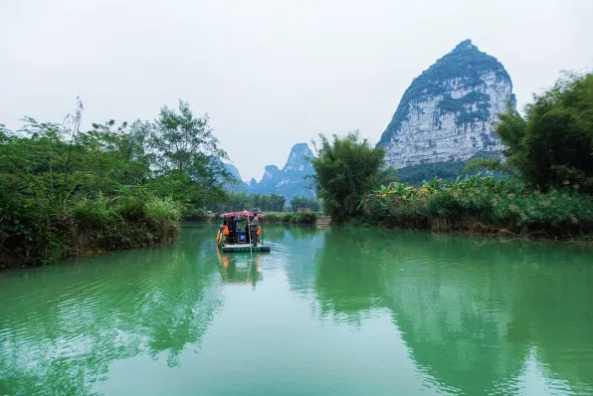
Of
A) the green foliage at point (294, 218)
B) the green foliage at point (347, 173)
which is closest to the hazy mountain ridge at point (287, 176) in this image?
the green foliage at point (294, 218)

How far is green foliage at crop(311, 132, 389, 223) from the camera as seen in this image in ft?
92.7

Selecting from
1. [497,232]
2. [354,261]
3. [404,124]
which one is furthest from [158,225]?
[404,124]

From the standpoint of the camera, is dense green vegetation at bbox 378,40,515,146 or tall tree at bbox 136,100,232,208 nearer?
tall tree at bbox 136,100,232,208

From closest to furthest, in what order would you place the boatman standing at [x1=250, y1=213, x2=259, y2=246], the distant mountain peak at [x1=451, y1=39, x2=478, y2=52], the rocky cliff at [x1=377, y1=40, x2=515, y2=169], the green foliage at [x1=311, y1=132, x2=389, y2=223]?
1. the boatman standing at [x1=250, y1=213, x2=259, y2=246]
2. the green foliage at [x1=311, y1=132, x2=389, y2=223]
3. the rocky cliff at [x1=377, y1=40, x2=515, y2=169]
4. the distant mountain peak at [x1=451, y1=39, x2=478, y2=52]

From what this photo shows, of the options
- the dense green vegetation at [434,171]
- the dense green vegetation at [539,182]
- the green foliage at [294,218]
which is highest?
the dense green vegetation at [434,171]

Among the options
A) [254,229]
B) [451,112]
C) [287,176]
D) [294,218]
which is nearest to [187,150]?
[294,218]

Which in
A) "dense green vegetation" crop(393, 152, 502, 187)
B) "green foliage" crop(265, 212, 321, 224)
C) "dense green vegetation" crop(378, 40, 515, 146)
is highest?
"dense green vegetation" crop(378, 40, 515, 146)

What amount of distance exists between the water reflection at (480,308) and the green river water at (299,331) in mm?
22

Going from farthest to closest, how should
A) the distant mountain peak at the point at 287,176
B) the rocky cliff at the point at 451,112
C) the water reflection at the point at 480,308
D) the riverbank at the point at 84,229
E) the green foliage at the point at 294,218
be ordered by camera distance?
the distant mountain peak at the point at 287,176
the rocky cliff at the point at 451,112
the green foliage at the point at 294,218
the riverbank at the point at 84,229
the water reflection at the point at 480,308

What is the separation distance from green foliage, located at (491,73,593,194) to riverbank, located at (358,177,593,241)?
0.56 m

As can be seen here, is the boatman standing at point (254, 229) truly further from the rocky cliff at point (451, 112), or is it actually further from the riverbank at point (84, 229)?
the rocky cliff at point (451, 112)

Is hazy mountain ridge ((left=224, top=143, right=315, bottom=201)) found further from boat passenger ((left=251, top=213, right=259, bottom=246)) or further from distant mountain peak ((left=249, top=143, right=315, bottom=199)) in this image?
boat passenger ((left=251, top=213, right=259, bottom=246))

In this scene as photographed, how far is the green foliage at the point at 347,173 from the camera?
28.2 meters

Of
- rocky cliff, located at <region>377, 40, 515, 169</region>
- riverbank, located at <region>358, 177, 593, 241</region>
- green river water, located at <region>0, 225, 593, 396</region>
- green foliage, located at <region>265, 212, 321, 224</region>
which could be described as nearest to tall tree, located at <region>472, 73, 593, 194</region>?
A: riverbank, located at <region>358, 177, 593, 241</region>
